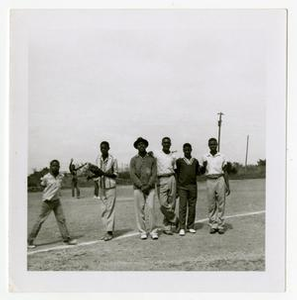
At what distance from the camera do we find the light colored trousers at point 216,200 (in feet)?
13.5

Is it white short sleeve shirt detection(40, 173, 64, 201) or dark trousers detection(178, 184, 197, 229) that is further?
dark trousers detection(178, 184, 197, 229)

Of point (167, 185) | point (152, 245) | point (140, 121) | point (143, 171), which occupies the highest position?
point (140, 121)

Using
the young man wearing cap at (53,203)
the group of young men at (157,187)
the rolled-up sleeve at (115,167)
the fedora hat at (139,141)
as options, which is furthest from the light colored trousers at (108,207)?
the fedora hat at (139,141)

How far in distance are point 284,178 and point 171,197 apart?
2.66 feet

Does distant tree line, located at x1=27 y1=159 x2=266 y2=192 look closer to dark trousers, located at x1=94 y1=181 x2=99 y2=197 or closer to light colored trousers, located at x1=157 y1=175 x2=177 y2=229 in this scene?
dark trousers, located at x1=94 y1=181 x2=99 y2=197

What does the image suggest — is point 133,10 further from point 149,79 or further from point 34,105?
point 34,105

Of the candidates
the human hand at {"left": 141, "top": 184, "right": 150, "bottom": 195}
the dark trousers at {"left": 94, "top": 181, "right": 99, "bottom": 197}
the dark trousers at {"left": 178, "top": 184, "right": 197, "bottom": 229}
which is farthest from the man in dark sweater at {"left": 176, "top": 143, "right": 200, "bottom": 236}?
the dark trousers at {"left": 94, "top": 181, "right": 99, "bottom": 197}

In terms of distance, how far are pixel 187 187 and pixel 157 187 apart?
0.21m

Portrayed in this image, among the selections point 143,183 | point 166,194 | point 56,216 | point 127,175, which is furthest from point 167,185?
point 56,216

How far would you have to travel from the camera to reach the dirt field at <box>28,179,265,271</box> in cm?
396

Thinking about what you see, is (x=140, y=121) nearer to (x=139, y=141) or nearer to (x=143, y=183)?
(x=139, y=141)

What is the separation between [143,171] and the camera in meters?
4.14

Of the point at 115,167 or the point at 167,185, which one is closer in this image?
the point at 115,167

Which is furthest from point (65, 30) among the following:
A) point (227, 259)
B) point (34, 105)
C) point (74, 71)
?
point (227, 259)
